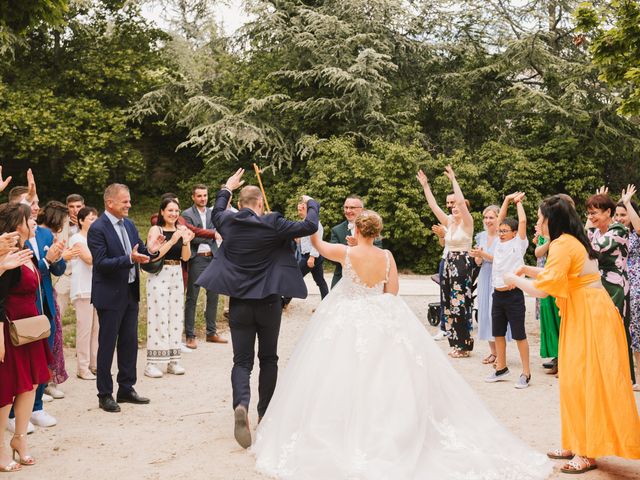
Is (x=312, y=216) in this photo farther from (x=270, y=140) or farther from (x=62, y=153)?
(x=62, y=153)

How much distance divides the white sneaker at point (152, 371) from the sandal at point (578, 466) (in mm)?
4847

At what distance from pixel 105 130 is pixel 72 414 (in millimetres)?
19582

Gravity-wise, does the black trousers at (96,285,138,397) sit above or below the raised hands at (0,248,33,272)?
below

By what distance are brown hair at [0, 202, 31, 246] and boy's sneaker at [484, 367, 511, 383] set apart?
5.30 m

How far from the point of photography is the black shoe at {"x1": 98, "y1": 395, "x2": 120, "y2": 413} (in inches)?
259

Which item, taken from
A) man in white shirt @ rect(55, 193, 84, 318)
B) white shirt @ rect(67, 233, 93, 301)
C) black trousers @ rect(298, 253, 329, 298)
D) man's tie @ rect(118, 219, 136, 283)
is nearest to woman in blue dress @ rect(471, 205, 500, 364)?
black trousers @ rect(298, 253, 329, 298)

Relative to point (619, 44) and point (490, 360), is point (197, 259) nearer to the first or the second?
point (490, 360)

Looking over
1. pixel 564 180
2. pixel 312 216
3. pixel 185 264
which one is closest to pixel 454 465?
pixel 312 216

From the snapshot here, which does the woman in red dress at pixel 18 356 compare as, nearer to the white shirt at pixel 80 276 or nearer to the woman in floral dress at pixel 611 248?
the white shirt at pixel 80 276

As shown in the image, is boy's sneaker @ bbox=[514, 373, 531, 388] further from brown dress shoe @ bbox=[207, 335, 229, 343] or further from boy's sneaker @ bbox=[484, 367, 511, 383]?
brown dress shoe @ bbox=[207, 335, 229, 343]

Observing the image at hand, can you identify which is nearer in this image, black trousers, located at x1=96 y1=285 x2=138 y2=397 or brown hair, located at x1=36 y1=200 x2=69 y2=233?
black trousers, located at x1=96 y1=285 x2=138 y2=397

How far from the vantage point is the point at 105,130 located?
80.2 feet

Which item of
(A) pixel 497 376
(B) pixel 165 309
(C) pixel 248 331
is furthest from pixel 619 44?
(B) pixel 165 309

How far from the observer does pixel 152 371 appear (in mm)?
8070
